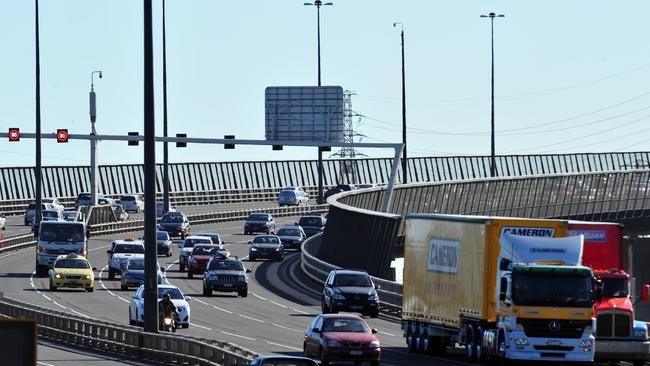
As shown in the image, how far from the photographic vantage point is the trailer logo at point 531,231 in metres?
34.5

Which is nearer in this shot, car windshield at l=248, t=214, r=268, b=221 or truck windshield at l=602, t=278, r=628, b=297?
truck windshield at l=602, t=278, r=628, b=297

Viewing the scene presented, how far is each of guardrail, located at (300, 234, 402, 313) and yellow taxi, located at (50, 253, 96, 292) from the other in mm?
9163

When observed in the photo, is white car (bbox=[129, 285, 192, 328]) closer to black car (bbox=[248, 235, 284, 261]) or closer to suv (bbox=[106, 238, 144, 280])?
suv (bbox=[106, 238, 144, 280])

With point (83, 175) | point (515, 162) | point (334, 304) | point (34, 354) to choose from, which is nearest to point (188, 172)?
point (83, 175)

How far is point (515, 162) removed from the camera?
468 ft

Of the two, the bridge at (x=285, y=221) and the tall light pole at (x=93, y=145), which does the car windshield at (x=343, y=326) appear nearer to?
the bridge at (x=285, y=221)

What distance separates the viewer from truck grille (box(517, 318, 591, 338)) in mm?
33500

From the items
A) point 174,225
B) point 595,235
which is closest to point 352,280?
point 595,235

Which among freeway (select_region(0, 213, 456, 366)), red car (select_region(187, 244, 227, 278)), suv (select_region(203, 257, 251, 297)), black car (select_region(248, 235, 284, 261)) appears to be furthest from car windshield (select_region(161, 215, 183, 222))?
suv (select_region(203, 257, 251, 297))

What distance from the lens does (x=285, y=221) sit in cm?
11494

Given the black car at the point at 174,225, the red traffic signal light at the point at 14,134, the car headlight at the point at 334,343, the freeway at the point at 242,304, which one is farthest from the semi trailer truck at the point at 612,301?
the black car at the point at 174,225

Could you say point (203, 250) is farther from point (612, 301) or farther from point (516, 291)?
point (516, 291)

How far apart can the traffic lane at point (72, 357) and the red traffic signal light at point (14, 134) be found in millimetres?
45698

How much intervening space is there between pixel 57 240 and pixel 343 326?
34.8 meters
